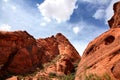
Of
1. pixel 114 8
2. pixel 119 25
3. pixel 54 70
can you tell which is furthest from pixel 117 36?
pixel 54 70

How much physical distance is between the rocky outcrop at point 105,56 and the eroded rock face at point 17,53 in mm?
28017

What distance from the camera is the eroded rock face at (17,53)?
58.0 m

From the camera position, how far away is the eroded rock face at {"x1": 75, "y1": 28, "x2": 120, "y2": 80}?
22845mm

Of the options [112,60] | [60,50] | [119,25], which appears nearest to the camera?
[112,60]

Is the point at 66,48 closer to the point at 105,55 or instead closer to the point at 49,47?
the point at 49,47

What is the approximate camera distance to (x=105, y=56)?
84.5ft

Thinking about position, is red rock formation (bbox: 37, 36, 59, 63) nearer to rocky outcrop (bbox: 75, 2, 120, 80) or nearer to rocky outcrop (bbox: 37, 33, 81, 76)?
rocky outcrop (bbox: 37, 33, 81, 76)

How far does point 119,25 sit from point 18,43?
35.1 m

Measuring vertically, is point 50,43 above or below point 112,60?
above

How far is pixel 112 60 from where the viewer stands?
23.8m

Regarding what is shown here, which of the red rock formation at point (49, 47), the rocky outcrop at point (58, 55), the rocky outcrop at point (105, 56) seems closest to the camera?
the rocky outcrop at point (105, 56)

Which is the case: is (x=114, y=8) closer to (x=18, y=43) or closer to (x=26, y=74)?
(x=26, y=74)

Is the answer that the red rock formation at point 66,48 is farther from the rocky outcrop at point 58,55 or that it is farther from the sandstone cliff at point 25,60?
the sandstone cliff at point 25,60

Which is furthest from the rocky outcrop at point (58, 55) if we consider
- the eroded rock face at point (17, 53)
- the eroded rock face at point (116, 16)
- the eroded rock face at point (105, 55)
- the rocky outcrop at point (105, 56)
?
the eroded rock face at point (116, 16)
